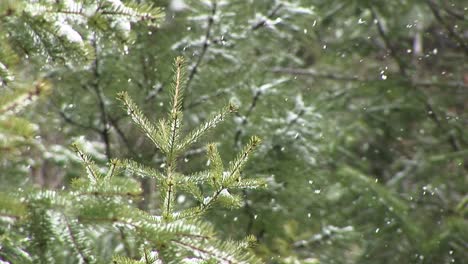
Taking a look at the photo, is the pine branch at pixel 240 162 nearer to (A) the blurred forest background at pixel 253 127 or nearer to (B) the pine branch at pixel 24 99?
(B) the pine branch at pixel 24 99

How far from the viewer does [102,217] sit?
225 centimetres

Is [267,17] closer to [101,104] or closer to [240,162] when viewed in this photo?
[101,104]

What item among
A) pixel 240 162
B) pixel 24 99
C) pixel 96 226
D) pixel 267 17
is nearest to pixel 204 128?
pixel 240 162

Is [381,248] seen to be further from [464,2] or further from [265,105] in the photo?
[464,2]

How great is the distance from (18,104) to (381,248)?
18.5 feet

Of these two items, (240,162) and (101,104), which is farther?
(101,104)

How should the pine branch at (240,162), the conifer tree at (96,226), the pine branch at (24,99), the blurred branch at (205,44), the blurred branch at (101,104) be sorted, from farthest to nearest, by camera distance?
the blurred branch at (205,44) < the blurred branch at (101,104) < the pine branch at (240,162) < the conifer tree at (96,226) < the pine branch at (24,99)

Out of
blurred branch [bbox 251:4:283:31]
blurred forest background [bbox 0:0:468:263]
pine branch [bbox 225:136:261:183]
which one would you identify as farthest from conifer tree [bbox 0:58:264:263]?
blurred branch [bbox 251:4:283:31]

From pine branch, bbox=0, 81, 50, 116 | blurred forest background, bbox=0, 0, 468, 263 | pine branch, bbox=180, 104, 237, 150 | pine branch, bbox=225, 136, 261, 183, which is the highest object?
pine branch, bbox=0, 81, 50, 116

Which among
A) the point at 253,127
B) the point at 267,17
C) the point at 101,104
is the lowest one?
the point at 253,127

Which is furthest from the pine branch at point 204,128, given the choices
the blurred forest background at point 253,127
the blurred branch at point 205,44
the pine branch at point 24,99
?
the blurred branch at point 205,44

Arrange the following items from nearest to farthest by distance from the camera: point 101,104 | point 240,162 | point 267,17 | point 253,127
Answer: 1. point 240,162
2. point 101,104
3. point 253,127
4. point 267,17

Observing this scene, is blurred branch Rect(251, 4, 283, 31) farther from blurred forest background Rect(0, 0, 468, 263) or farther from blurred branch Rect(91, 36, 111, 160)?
blurred branch Rect(91, 36, 111, 160)

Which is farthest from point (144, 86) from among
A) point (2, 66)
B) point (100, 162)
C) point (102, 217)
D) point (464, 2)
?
point (464, 2)
